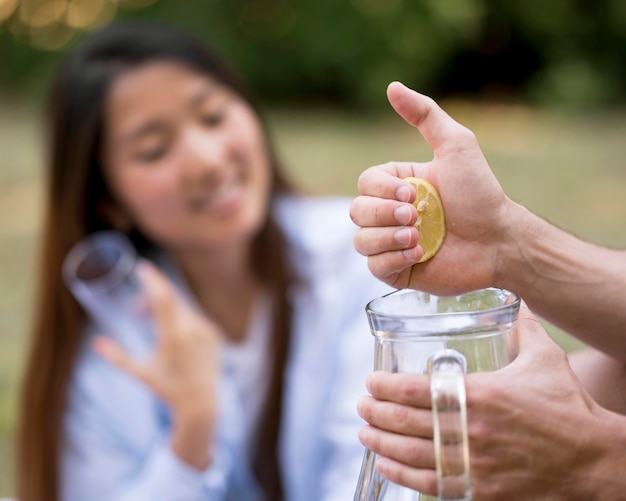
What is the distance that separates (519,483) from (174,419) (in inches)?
45.4

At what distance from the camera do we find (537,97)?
29.7ft

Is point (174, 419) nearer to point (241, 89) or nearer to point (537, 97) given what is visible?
point (241, 89)

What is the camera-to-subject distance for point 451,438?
692 mm

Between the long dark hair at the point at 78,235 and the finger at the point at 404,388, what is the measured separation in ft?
3.97

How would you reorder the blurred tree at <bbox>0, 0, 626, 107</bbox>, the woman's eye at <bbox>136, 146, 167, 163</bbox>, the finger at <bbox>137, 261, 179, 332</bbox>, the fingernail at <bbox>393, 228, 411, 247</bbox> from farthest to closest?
the blurred tree at <bbox>0, 0, 626, 107</bbox> < the woman's eye at <bbox>136, 146, 167, 163</bbox> < the finger at <bbox>137, 261, 179, 332</bbox> < the fingernail at <bbox>393, 228, 411, 247</bbox>

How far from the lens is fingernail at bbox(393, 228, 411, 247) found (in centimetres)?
90

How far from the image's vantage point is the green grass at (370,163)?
14.4 ft

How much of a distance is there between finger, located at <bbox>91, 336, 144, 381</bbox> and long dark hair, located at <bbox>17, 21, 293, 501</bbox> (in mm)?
125

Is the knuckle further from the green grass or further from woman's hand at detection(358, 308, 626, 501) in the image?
the green grass

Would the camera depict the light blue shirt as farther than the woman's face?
No

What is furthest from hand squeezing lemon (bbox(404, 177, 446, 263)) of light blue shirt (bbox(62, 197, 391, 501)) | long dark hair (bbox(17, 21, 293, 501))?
long dark hair (bbox(17, 21, 293, 501))

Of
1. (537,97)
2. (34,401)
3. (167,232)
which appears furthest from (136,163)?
(537,97)

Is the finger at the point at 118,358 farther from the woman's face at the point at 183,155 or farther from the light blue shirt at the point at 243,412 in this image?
the woman's face at the point at 183,155

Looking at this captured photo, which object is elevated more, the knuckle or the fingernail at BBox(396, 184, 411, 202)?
the fingernail at BBox(396, 184, 411, 202)
